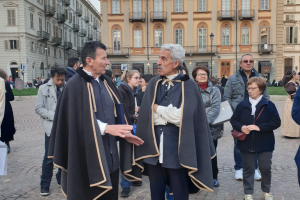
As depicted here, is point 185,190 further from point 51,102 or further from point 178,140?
point 51,102

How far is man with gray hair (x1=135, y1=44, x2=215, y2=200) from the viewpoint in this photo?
2.73 metres

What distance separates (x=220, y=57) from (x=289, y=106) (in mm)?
27876

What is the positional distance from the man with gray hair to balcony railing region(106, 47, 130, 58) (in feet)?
107

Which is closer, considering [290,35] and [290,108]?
[290,108]

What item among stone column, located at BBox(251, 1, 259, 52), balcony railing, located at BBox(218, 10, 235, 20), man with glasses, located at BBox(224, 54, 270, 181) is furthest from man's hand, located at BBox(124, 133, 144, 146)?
stone column, located at BBox(251, 1, 259, 52)

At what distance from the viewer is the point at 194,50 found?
34.9 metres

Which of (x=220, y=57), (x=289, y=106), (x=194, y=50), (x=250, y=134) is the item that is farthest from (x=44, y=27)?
(x=250, y=134)

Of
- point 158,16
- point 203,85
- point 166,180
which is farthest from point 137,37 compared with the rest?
point 166,180

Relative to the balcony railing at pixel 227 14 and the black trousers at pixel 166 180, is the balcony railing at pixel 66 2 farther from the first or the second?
the black trousers at pixel 166 180

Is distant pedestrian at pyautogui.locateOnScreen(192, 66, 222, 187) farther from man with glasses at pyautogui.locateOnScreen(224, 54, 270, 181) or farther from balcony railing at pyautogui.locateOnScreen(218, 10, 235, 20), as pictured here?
balcony railing at pyautogui.locateOnScreen(218, 10, 235, 20)

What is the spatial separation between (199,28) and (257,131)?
32405 mm

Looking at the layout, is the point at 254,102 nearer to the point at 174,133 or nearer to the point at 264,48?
the point at 174,133

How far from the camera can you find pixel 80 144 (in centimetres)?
254

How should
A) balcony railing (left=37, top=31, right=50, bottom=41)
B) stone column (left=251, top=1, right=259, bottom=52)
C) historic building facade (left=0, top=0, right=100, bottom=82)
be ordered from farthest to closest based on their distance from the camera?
balcony railing (left=37, top=31, right=50, bottom=41) → historic building facade (left=0, top=0, right=100, bottom=82) → stone column (left=251, top=1, right=259, bottom=52)
